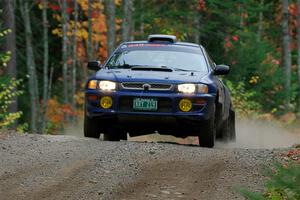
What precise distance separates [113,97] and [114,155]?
85.5 inches

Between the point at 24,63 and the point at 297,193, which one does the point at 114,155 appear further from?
the point at 24,63

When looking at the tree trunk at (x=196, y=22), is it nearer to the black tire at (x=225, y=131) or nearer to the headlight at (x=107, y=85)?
the black tire at (x=225, y=131)

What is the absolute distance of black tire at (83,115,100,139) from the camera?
13.3m

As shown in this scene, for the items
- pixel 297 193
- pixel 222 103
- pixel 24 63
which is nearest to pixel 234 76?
pixel 24 63

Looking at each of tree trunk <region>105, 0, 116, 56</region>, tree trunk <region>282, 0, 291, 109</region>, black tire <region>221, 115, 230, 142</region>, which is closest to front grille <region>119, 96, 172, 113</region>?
black tire <region>221, 115, 230, 142</region>

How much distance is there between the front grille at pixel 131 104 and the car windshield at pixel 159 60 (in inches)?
39.9

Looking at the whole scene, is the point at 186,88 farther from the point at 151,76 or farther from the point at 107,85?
the point at 107,85

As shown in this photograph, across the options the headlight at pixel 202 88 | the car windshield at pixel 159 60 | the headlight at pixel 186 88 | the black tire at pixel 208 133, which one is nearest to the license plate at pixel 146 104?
the headlight at pixel 186 88

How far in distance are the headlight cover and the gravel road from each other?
1016 mm

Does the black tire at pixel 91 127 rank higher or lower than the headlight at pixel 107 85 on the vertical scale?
lower

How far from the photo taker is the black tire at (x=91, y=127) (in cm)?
1329

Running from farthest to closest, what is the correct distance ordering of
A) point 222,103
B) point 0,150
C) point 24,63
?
point 24,63 → point 222,103 → point 0,150

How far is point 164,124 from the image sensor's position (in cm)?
1298

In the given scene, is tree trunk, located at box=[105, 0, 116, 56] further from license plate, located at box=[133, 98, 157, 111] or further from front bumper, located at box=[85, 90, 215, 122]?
license plate, located at box=[133, 98, 157, 111]
